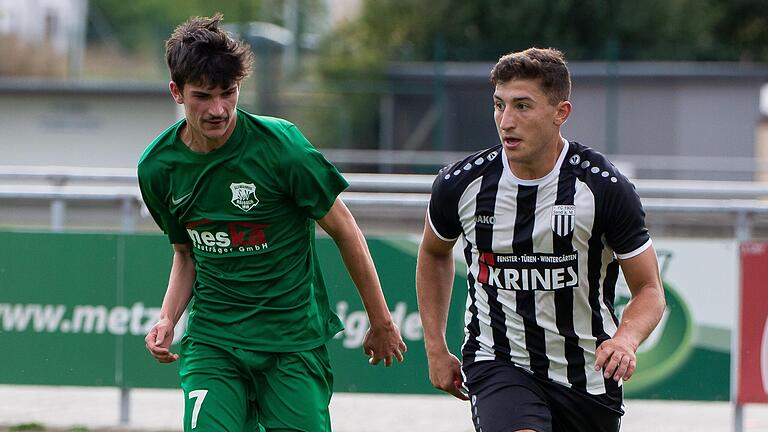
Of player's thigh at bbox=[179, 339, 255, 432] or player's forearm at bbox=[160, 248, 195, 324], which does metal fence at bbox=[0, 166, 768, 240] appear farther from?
player's thigh at bbox=[179, 339, 255, 432]

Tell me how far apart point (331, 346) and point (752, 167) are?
2137 centimetres

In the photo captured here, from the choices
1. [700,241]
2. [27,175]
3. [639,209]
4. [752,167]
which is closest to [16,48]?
[752,167]

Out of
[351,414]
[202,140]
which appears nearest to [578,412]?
[202,140]

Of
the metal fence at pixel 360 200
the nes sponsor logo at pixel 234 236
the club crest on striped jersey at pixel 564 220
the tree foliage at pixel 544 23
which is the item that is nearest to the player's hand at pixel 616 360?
the club crest on striped jersey at pixel 564 220

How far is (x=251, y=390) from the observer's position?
4.61 m

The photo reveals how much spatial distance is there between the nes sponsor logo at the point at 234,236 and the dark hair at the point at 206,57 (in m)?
0.54

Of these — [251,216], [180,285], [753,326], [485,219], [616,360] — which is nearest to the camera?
[616,360]

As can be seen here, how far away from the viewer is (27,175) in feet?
28.9

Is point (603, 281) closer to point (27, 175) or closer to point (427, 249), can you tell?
point (427, 249)

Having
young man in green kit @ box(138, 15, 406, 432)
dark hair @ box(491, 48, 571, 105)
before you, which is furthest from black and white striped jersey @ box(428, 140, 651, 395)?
young man in green kit @ box(138, 15, 406, 432)

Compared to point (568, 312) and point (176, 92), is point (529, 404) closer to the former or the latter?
point (568, 312)

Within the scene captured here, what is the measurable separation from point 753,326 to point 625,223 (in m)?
3.37

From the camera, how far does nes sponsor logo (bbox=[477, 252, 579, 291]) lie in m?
4.32

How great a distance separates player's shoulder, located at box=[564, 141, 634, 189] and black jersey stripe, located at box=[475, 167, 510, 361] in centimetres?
27
